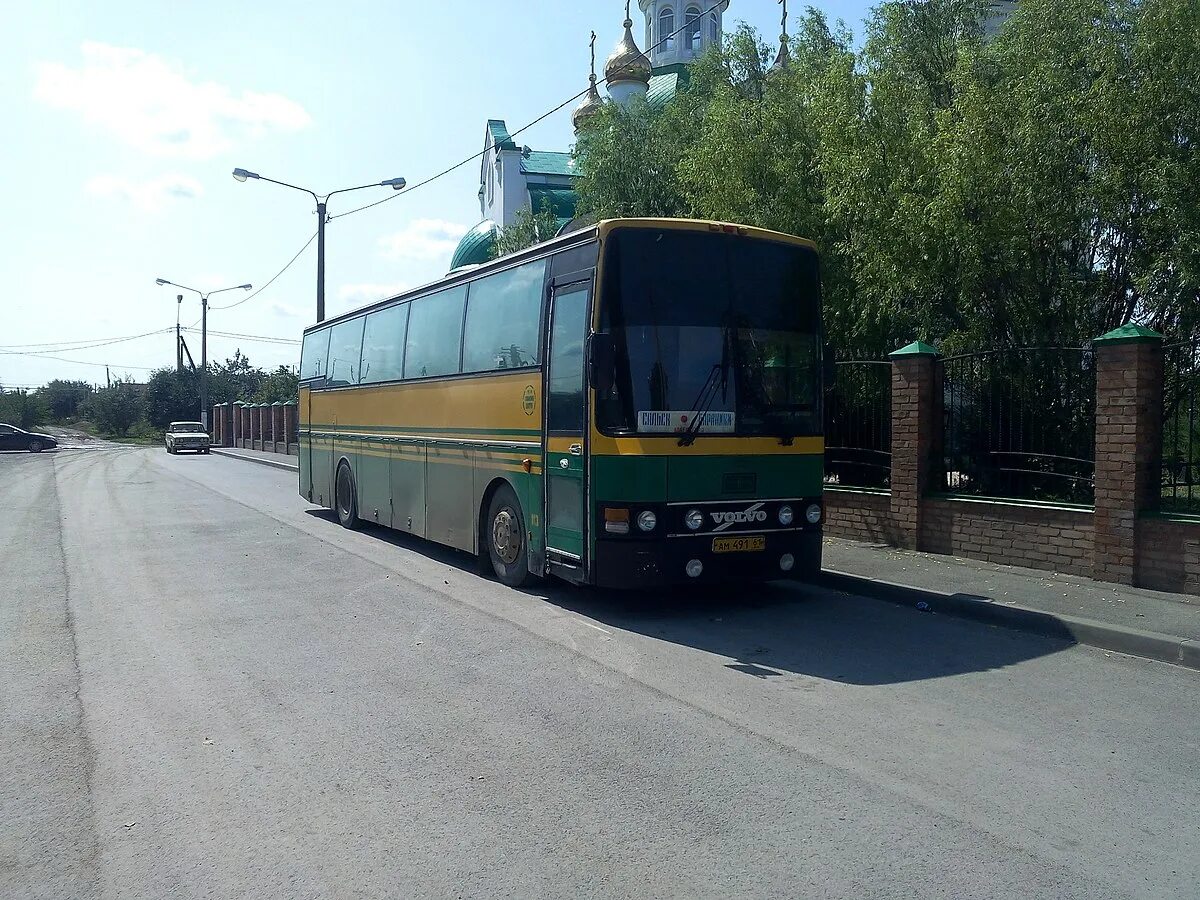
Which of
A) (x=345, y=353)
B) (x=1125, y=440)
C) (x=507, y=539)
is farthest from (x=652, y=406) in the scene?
(x=345, y=353)

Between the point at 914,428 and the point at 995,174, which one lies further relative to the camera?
the point at 914,428

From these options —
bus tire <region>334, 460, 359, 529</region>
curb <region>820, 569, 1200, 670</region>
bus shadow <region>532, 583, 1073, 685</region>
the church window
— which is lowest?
bus shadow <region>532, 583, 1073, 685</region>

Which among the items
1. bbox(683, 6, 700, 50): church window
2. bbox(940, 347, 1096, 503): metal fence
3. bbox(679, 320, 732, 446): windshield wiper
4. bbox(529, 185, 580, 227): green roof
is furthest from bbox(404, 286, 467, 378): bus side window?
bbox(683, 6, 700, 50): church window

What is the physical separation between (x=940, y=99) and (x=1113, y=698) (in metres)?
10.4

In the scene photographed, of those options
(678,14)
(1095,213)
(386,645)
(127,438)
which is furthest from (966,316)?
(127,438)

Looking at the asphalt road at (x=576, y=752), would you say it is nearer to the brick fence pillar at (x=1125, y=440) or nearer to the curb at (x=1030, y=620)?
the curb at (x=1030, y=620)

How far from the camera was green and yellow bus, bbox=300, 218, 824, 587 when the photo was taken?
8578 millimetres

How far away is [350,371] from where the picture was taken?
15414mm

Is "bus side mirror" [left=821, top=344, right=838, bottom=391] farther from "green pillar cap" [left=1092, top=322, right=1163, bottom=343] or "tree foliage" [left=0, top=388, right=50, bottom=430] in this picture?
"tree foliage" [left=0, top=388, right=50, bottom=430]

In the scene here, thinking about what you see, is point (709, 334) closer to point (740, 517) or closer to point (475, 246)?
point (740, 517)

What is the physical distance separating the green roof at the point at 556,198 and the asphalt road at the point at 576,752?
112 feet

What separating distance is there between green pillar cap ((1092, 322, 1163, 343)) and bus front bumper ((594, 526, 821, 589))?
3.52 meters

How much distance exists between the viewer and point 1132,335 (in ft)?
30.7

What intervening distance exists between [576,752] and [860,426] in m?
8.77
